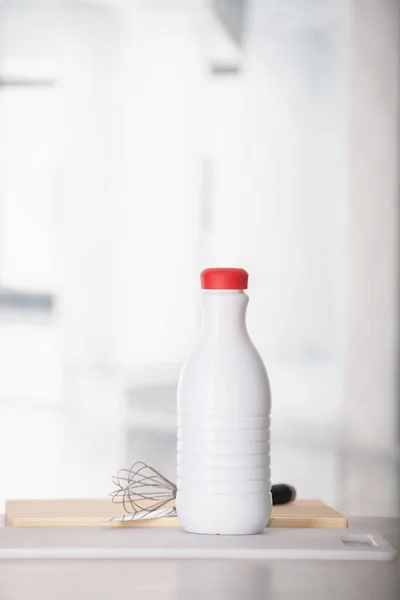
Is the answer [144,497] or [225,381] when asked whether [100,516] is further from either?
[225,381]

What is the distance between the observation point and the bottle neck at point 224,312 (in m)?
0.85

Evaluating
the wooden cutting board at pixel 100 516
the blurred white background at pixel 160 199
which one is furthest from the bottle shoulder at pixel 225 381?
the blurred white background at pixel 160 199

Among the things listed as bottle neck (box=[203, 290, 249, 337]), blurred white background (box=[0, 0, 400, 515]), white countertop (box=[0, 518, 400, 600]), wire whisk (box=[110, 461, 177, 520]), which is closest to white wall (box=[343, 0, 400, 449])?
blurred white background (box=[0, 0, 400, 515])

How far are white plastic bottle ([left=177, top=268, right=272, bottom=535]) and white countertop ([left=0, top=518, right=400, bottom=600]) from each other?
0.10 metres

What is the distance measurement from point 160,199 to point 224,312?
5309mm

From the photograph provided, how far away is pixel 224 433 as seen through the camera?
32.7 inches

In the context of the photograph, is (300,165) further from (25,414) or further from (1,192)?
(25,414)

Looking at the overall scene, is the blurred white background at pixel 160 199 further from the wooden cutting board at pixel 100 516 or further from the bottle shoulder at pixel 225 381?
the bottle shoulder at pixel 225 381

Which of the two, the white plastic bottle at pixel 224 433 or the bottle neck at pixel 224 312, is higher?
the bottle neck at pixel 224 312

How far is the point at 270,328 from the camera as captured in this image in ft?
20.1

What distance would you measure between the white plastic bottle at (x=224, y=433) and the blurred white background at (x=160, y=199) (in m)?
4.89

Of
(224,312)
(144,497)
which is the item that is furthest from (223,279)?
(144,497)

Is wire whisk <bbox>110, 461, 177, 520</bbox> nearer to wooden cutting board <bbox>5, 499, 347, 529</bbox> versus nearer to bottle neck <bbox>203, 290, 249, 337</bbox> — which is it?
wooden cutting board <bbox>5, 499, 347, 529</bbox>

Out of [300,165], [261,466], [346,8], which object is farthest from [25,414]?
[261,466]
